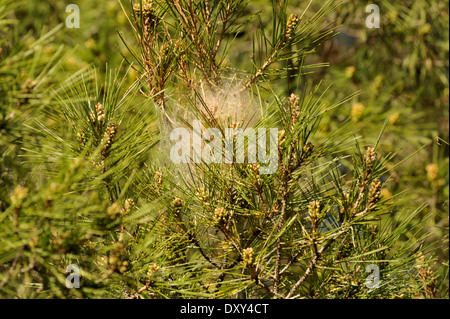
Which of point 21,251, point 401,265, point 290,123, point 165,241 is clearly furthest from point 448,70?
point 21,251

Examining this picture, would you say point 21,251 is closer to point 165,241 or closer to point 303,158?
point 165,241

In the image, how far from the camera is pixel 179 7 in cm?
60

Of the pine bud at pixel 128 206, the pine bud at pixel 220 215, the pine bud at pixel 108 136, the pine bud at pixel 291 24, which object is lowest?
the pine bud at pixel 220 215

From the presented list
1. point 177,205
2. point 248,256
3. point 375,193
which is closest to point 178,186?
point 177,205

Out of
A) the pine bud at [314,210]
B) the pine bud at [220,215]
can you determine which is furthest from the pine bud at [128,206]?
the pine bud at [314,210]

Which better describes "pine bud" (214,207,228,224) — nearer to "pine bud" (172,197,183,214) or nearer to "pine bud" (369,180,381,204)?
"pine bud" (172,197,183,214)

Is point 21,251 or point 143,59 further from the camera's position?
point 143,59

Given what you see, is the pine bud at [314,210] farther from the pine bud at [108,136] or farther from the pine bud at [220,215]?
the pine bud at [108,136]

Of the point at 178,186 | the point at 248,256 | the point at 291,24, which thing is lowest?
the point at 248,256

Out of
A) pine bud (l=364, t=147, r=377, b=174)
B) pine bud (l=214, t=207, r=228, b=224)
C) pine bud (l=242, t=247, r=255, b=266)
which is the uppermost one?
pine bud (l=364, t=147, r=377, b=174)

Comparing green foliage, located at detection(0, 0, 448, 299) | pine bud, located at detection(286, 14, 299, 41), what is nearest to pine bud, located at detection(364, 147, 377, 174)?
Answer: green foliage, located at detection(0, 0, 448, 299)

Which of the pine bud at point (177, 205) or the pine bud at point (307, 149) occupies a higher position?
the pine bud at point (307, 149)

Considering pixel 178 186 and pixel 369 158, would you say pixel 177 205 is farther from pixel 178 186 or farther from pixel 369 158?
pixel 369 158

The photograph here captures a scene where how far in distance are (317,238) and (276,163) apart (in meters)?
0.11
